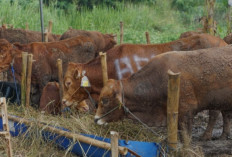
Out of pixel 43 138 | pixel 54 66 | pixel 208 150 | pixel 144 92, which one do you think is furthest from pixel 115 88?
pixel 54 66

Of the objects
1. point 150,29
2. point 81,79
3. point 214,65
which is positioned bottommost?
point 150,29

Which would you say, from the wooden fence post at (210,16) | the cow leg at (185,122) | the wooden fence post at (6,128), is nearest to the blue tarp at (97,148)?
the cow leg at (185,122)

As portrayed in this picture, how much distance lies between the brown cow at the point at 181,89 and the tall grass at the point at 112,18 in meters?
11.5

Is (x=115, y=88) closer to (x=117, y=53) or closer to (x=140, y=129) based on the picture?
(x=140, y=129)

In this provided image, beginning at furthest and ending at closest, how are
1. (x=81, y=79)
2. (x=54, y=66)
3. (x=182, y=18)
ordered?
(x=182, y=18), (x=54, y=66), (x=81, y=79)

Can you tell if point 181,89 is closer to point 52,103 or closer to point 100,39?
point 52,103

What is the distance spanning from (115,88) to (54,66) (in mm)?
3800

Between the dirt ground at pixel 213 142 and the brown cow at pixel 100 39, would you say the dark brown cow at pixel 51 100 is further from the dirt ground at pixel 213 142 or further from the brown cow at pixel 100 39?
the brown cow at pixel 100 39

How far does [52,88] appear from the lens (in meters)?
8.12

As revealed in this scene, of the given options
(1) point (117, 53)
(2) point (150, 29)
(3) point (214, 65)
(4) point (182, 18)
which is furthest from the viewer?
(4) point (182, 18)

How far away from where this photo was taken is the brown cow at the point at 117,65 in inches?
288

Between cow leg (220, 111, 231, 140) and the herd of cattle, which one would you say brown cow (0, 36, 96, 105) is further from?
cow leg (220, 111, 231, 140)

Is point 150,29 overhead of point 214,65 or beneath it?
beneath

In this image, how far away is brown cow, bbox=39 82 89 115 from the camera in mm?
7676
